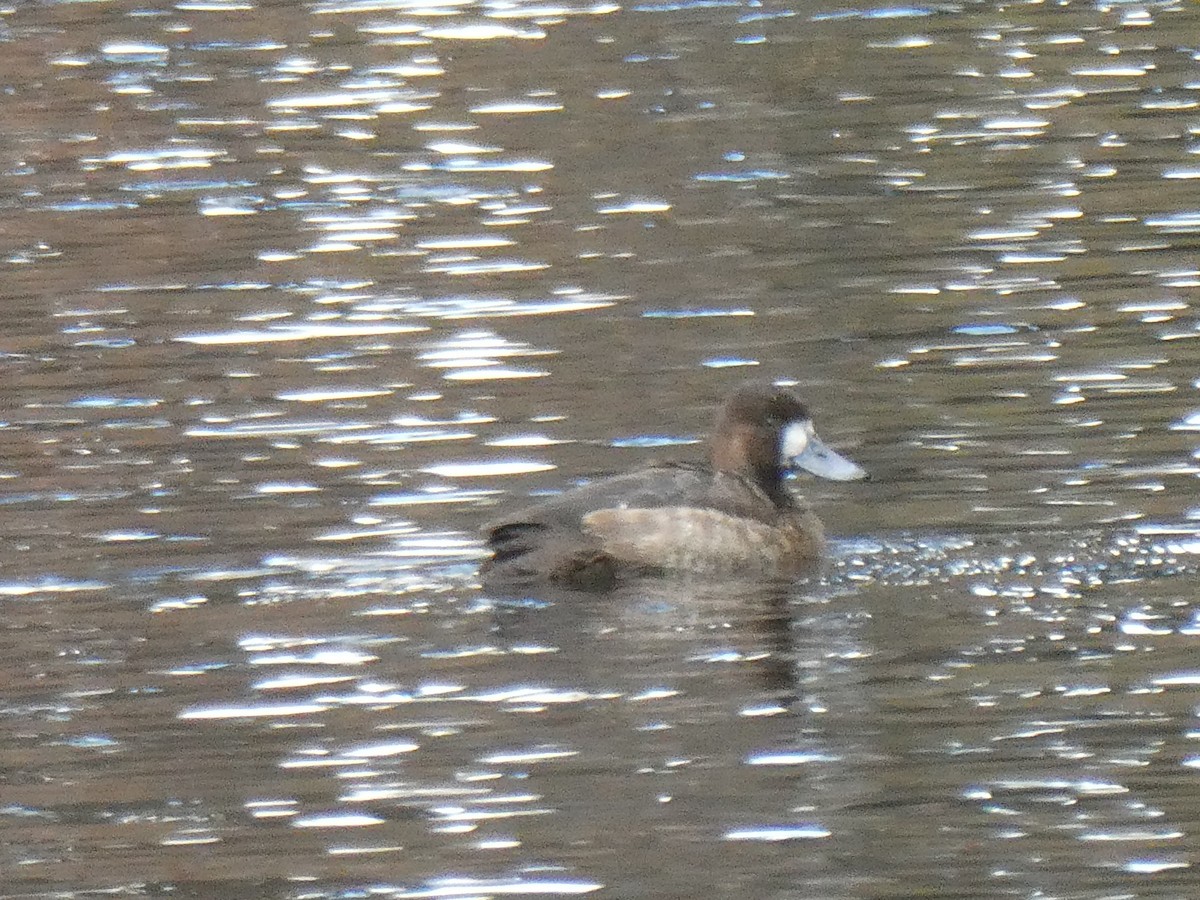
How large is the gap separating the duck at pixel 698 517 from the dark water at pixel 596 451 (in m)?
0.21

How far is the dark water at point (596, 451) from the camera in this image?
8094mm

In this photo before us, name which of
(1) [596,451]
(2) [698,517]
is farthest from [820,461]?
(1) [596,451]

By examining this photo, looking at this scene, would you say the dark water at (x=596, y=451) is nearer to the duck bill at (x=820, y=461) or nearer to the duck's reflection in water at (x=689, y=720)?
the duck's reflection in water at (x=689, y=720)

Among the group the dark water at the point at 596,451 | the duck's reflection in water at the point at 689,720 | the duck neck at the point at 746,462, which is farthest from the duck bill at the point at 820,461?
the duck's reflection in water at the point at 689,720

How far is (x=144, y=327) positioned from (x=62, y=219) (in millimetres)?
3021

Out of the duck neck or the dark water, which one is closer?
the dark water

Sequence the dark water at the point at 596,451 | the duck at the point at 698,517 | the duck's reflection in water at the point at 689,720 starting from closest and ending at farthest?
1. the duck's reflection in water at the point at 689,720
2. the dark water at the point at 596,451
3. the duck at the point at 698,517

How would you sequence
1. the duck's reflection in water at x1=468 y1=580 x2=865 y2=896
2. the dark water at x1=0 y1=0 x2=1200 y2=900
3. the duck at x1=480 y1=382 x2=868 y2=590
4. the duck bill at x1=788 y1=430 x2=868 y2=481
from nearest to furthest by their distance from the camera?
the duck's reflection in water at x1=468 y1=580 x2=865 y2=896
the dark water at x1=0 y1=0 x2=1200 y2=900
the duck at x1=480 y1=382 x2=868 y2=590
the duck bill at x1=788 y1=430 x2=868 y2=481

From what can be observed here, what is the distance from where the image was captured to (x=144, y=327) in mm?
15102

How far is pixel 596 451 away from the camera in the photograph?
12.4 meters

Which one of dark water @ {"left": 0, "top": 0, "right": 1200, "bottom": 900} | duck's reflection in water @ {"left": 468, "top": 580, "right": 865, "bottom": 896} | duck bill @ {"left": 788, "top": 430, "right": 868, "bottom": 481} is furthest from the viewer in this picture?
duck bill @ {"left": 788, "top": 430, "right": 868, "bottom": 481}

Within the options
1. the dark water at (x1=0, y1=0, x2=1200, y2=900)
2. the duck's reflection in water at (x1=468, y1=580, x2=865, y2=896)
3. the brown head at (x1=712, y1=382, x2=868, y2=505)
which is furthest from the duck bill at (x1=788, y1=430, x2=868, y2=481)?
the duck's reflection in water at (x1=468, y1=580, x2=865, y2=896)

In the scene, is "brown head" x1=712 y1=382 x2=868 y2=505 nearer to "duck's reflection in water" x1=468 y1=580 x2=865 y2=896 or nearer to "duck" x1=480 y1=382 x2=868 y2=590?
"duck" x1=480 y1=382 x2=868 y2=590

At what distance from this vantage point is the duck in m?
10.5
